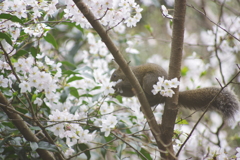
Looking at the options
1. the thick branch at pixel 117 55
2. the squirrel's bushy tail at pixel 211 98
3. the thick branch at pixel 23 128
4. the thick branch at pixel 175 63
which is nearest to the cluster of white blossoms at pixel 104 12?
the thick branch at pixel 117 55

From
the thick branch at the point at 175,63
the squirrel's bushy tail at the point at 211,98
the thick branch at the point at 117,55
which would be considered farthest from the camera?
the squirrel's bushy tail at the point at 211,98

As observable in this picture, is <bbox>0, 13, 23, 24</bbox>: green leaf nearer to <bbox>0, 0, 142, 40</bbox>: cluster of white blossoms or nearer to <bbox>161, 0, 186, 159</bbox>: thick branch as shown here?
<bbox>0, 0, 142, 40</bbox>: cluster of white blossoms

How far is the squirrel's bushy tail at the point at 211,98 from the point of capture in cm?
298

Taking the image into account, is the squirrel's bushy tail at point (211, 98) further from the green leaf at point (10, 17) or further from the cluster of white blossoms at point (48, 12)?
the green leaf at point (10, 17)

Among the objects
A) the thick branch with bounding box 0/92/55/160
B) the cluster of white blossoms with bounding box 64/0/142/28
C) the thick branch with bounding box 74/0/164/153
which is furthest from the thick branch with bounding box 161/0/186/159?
the thick branch with bounding box 0/92/55/160

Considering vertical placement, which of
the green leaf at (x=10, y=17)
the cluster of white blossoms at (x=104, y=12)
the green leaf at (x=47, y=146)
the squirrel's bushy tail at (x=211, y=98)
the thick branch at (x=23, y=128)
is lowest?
the squirrel's bushy tail at (x=211, y=98)

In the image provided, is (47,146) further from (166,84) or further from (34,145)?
(166,84)

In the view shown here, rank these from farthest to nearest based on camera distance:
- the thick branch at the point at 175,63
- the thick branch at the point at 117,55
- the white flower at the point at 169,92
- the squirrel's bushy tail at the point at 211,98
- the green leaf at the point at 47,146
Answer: the squirrel's bushy tail at the point at 211,98, the thick branch at the point at 175,63, the white flower at the point at 169,92, the green leaf at the point at 47,146, the thick branch at the point at 117,55

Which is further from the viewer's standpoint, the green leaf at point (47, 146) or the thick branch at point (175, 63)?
the thick branch at point (175, 63)

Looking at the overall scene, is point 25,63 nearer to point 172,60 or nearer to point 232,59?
point 172,60

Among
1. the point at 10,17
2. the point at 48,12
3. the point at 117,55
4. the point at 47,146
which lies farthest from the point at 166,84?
the point at 10,17

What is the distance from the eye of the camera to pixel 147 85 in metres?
3.68

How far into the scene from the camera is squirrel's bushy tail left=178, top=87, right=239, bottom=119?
298 cm

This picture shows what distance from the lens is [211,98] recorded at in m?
3.07
